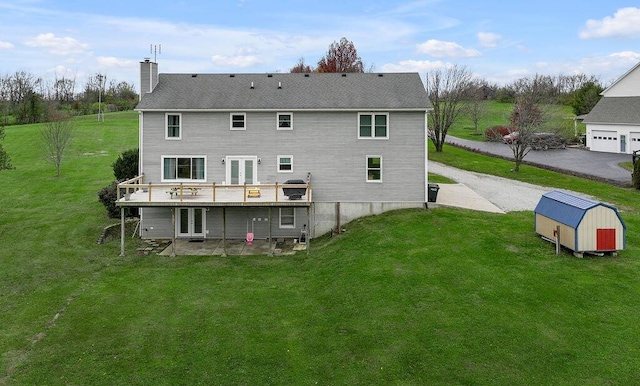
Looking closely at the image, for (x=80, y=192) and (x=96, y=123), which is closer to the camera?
(x=80, y=192)

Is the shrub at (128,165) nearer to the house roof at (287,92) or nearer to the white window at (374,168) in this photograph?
the house roof at (287,92)

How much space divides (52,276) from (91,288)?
255 cm

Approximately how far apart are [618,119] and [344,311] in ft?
147

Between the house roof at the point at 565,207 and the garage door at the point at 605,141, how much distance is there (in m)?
33.6

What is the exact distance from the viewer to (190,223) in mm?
23844

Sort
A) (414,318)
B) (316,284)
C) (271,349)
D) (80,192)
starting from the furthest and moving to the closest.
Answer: (80,192) < (316,284) < (414,318) < (271,349)

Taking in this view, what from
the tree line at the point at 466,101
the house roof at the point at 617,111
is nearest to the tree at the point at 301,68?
the tree line at the point at 466,101

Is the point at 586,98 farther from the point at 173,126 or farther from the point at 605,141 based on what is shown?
the point at 173,126

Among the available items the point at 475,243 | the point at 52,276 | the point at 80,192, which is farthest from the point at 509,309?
the point at 80,192

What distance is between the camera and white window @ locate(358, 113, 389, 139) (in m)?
23.4

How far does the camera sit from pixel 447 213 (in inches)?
888

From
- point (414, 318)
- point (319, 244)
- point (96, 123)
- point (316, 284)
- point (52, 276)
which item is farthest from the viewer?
point (96, 123)

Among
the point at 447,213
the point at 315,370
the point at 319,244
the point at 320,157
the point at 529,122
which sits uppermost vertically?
the point at 529,122

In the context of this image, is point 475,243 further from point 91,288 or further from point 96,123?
point 96,123
